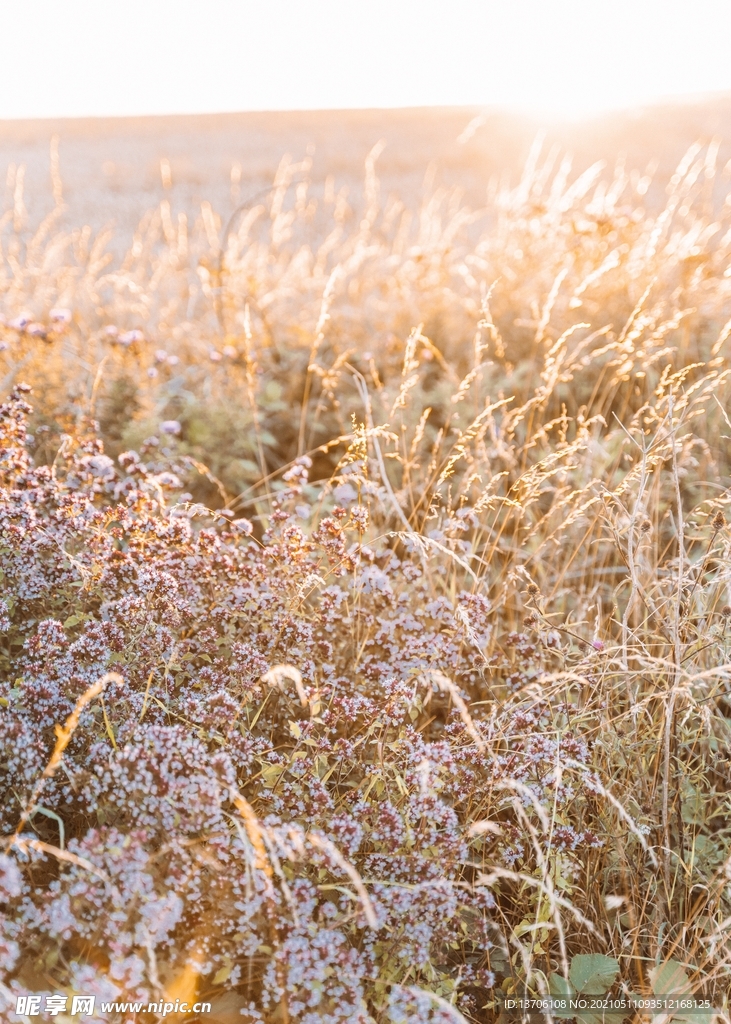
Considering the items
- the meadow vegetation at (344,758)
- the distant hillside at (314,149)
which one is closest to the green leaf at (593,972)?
the meadow vegetation at (344,758)

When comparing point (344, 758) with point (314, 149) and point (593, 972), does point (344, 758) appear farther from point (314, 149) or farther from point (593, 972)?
point (314, 149)

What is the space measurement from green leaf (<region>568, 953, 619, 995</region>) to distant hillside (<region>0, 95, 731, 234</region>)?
11806 mm

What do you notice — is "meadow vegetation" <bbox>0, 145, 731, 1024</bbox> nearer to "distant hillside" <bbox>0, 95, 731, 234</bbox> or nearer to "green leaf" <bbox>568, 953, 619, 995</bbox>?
"green leaf" <bbox>568, 953, 619, 995</bbox>

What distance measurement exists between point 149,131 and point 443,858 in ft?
95.8

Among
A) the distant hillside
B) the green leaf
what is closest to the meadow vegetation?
the green leaf

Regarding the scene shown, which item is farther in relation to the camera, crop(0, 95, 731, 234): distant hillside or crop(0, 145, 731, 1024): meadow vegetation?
crop(0, 95, 731, 234): distant hillside

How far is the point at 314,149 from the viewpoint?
59.2ft

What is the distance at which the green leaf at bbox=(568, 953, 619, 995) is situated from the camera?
1489mm

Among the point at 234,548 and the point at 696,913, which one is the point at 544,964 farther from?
the point at 234,548

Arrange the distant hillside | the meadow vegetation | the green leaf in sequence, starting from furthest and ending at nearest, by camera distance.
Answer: the distant hillside → the green leaf → the meadow vegetation

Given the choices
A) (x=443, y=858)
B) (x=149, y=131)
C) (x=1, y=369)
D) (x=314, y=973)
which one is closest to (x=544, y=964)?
(x=443, y=858)

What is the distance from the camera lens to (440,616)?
200 cm

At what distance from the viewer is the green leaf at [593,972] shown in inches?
58.6

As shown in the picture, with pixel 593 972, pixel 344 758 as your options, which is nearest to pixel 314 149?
pixel 344 758
